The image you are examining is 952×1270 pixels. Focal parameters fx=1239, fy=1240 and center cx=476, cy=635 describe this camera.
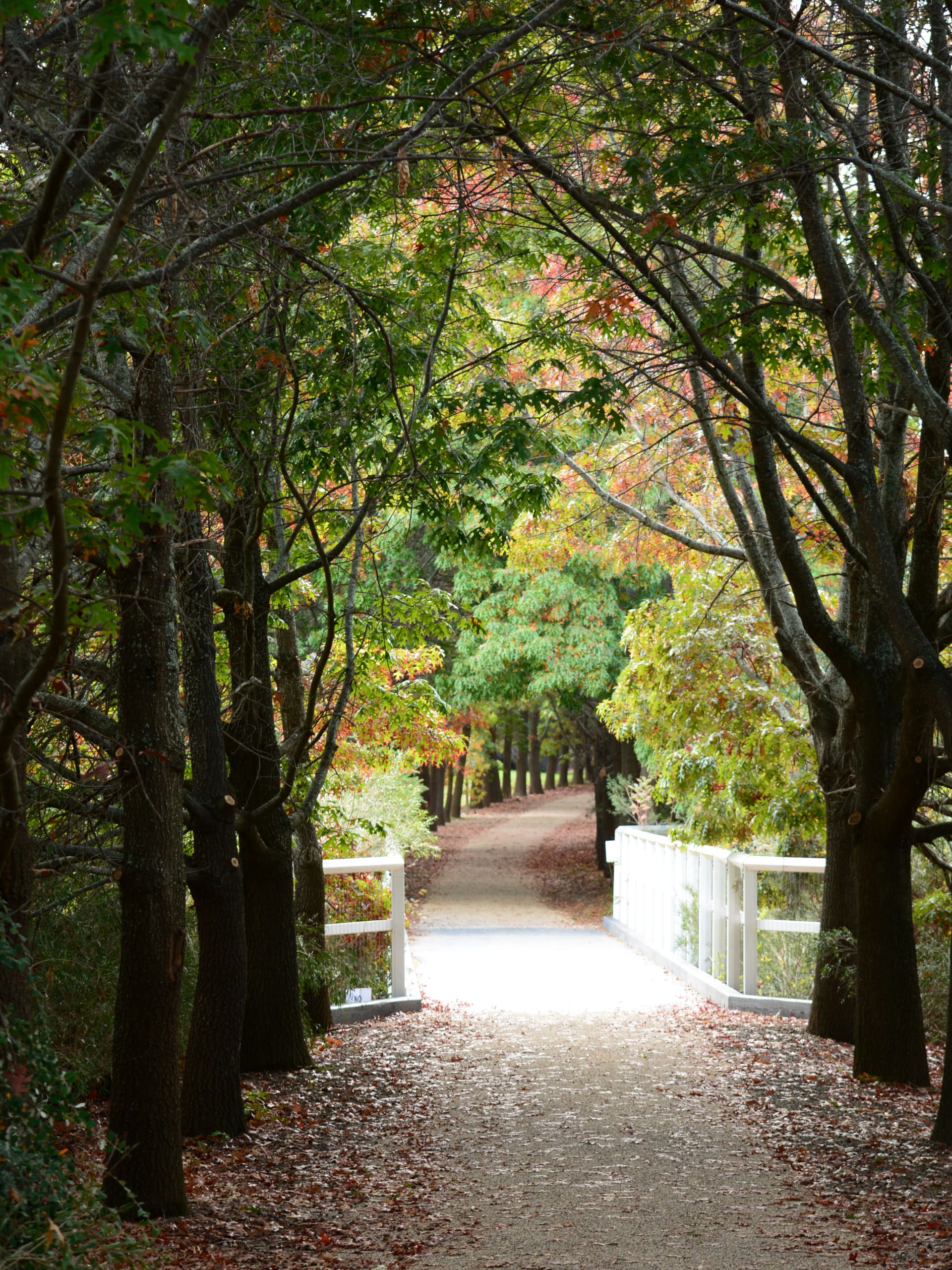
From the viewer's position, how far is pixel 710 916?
1370 cm

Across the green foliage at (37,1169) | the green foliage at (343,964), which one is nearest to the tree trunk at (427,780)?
the green foliage at (343,964)

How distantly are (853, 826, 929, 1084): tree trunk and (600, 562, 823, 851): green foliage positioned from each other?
8.74 ft

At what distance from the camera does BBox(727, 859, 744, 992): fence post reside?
498 inches

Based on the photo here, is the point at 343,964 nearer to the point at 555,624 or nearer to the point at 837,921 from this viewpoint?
the point at 837,921

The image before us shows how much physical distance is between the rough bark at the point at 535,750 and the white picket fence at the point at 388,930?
21.4 metres

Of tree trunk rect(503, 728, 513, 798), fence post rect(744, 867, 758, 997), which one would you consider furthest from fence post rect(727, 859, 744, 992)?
tree trunk rect(503, 728, 513, 798)

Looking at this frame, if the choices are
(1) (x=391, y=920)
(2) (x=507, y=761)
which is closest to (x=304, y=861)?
(1) (x=391, y=920)

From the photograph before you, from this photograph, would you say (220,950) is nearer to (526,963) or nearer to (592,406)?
(592,406)

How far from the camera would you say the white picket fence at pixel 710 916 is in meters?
12.2

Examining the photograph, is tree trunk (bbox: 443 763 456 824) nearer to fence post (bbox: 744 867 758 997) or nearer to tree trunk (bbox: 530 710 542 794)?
tree trunk (bbox: 530 710 542 794)

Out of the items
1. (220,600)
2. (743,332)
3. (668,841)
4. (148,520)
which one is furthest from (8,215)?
(668,841)

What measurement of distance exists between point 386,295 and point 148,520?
428 centimetres

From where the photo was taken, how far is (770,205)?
900 cm

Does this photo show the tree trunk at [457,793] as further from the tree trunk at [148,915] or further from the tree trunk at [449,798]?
the tree trunk at [148,915]
